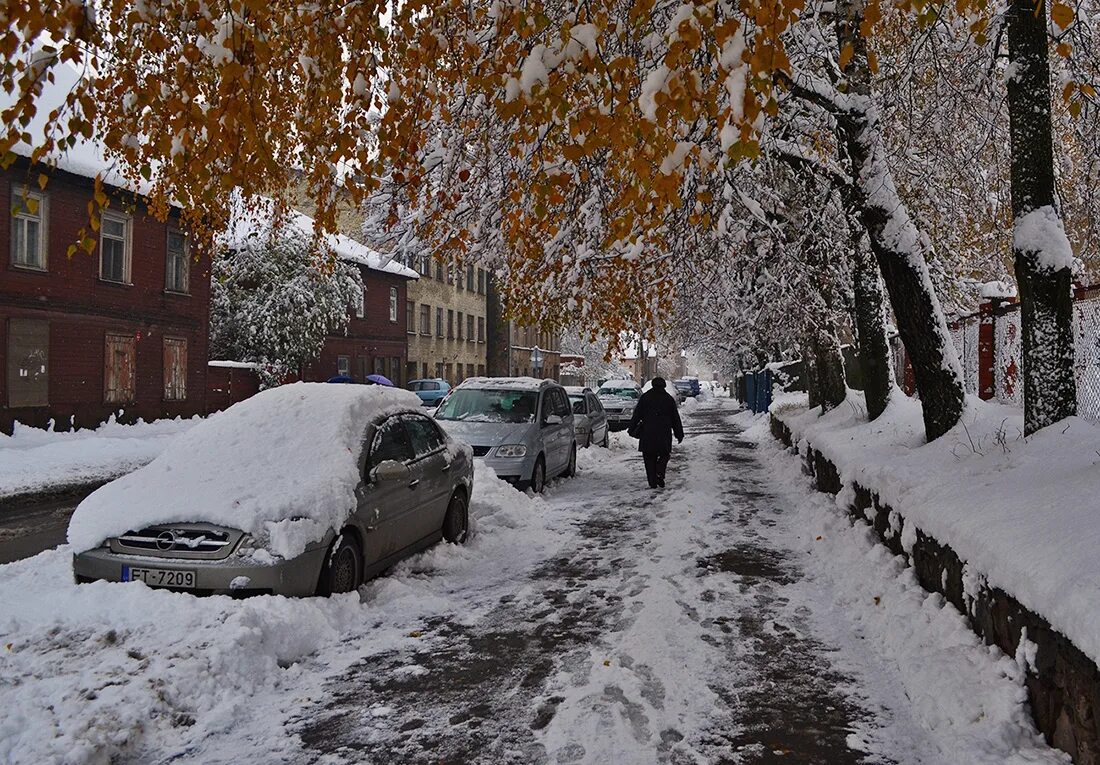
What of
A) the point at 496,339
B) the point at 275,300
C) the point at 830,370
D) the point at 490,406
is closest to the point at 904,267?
the point at 490,406

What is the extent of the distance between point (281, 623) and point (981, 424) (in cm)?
669

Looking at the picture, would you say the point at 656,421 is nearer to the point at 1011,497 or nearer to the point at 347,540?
the point at 347,540

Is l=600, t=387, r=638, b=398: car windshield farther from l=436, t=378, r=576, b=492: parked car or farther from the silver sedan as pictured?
the silver sedan

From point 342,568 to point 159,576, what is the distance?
1.27 m

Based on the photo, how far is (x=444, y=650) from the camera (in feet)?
18.3

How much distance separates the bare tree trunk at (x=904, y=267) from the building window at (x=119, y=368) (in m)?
22.2

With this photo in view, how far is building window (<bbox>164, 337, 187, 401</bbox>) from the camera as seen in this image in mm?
26891

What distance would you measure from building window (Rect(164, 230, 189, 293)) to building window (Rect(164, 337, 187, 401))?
172 cm

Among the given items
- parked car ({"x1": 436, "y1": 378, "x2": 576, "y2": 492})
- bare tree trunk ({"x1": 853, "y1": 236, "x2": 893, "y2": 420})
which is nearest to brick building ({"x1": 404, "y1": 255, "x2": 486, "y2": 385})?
parked car ({"x1": 436, "y1": 378, "x2": 576, "y2": 492})

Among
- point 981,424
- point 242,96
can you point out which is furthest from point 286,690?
point 981,424

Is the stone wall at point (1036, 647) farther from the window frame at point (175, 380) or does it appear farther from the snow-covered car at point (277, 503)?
the window frame at point (175, 380)

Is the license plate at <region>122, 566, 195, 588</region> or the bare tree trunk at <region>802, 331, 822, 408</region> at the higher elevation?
the bare tree trunk at <region>802, 331, 822, 408</region>

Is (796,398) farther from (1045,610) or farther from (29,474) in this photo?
(1045,610)

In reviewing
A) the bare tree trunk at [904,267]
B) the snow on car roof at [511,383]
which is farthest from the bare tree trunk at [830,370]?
the bare tree trunk at [904,267]
